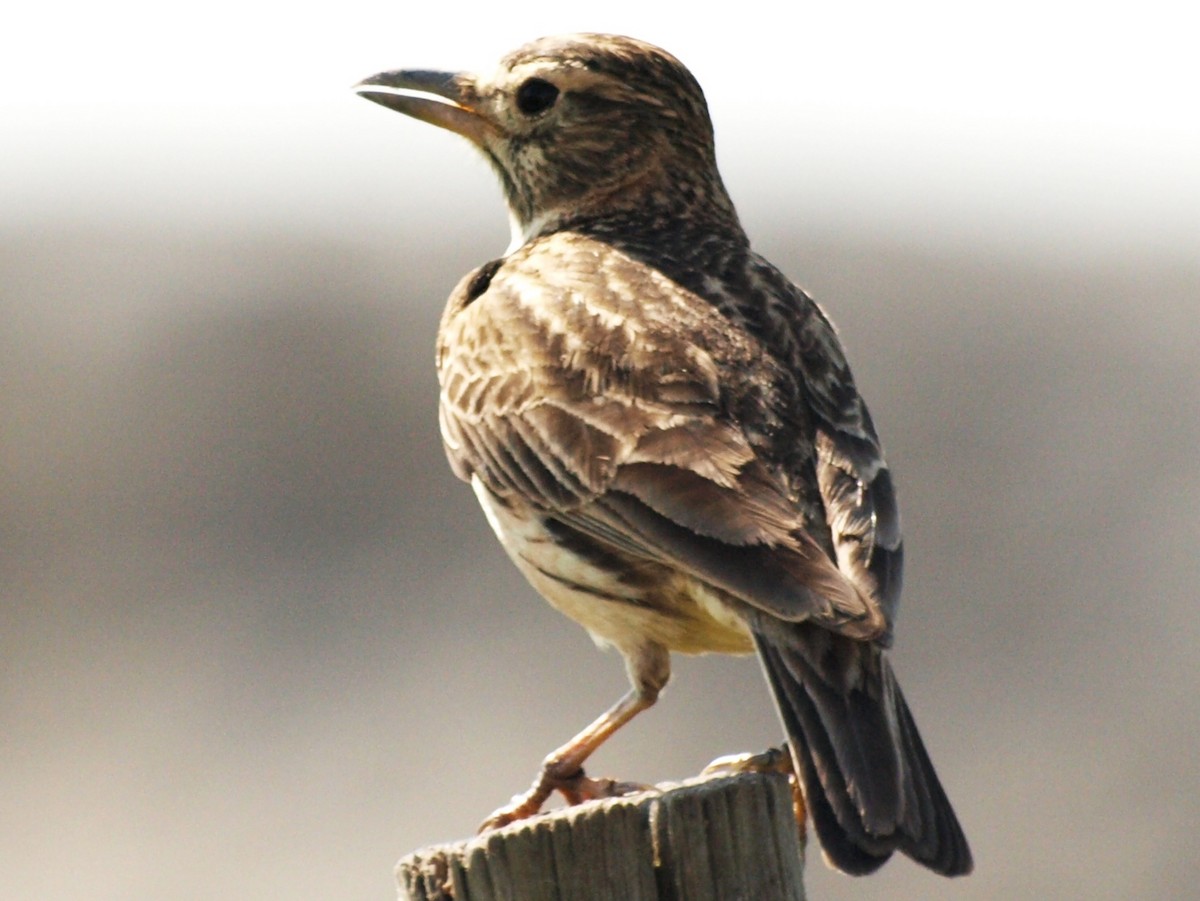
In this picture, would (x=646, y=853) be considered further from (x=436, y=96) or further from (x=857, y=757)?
(x=436, y=96)

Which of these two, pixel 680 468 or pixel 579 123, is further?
pixel 579 123

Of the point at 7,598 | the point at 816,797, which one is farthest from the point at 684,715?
the point at 816,797

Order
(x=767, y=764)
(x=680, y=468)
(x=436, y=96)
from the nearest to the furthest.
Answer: (x=767, y=764) → (x=680, y=468) → (x=436, y=96)

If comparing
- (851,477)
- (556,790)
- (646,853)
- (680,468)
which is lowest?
(646,853)

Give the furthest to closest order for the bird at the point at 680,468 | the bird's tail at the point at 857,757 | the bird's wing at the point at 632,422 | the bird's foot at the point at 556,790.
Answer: the bird's foot at the point at 556,790 < the bird's wing at the point at 632,422 < the bird at the point at 680,468 < the bird's tail at the point at 857,757

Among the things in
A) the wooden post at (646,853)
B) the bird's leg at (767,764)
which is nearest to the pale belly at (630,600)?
the bird's leg at (767,764)

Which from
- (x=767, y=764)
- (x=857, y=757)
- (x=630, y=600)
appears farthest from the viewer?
(x=630, y=600)

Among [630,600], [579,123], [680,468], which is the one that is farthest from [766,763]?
[579,123]

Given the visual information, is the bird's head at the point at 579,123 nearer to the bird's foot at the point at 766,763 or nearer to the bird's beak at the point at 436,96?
the bird's beak at the point at 436,96
